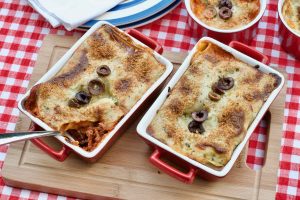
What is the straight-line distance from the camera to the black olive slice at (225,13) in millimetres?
1774

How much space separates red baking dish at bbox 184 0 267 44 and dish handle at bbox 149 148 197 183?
470 millimetres

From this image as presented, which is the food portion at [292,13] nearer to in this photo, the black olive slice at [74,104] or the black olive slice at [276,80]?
the black olive slice at [276,80]

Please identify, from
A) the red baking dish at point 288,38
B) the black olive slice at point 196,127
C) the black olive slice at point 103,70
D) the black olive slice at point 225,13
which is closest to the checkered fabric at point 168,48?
the red baking dish at point 288,38

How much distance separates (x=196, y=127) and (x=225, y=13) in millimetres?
485

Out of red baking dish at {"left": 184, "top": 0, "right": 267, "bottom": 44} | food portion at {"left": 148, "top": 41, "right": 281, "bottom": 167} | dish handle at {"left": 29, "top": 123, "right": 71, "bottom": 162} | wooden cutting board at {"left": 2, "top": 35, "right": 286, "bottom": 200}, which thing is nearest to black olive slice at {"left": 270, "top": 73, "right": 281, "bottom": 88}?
food portion at {"left": 148, "top": 41, "right": 281, "bottom": 167}

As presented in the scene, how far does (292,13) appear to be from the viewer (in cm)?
175

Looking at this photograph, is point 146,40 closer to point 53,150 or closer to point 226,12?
point 226,12

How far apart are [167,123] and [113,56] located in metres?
0.29

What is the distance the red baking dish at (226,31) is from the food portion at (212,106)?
0.11 meters

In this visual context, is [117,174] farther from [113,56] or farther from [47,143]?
[113,56]

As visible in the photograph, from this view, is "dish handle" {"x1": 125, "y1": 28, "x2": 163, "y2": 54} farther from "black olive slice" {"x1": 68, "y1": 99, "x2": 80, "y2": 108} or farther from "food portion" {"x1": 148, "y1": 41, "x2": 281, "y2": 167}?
"black olive slice" {"x1": 68, "y1": 99, "x2": 80, "y2": 108}

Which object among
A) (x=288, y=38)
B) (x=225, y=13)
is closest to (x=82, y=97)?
(x=225, y=13)

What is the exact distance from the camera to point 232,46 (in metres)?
1.66

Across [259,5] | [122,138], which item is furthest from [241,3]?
[122,138]
